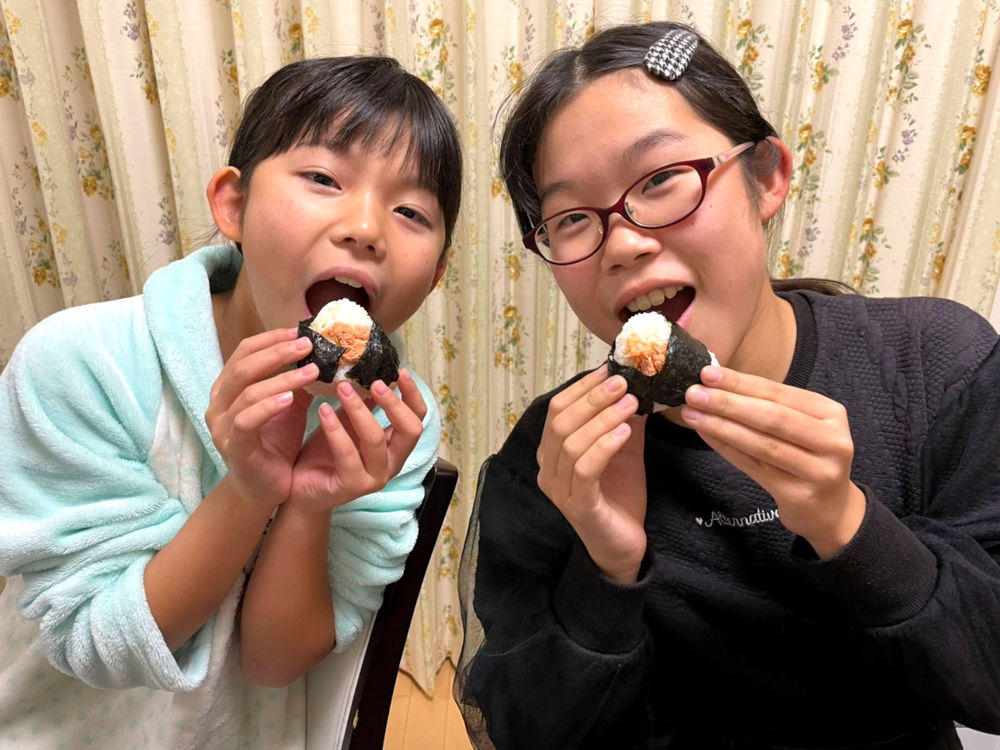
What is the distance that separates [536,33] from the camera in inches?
62.0

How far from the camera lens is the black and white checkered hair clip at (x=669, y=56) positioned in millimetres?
915

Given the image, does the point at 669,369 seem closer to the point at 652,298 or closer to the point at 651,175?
the point at 652,298

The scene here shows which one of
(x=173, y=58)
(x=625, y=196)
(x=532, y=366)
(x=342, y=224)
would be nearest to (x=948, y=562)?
(x=625, y=196)

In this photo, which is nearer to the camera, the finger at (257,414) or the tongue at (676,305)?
the finger at (257,414)

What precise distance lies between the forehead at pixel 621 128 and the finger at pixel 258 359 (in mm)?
414

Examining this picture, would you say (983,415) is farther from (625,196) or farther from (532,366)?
(532,366)

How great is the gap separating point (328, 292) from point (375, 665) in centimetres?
56

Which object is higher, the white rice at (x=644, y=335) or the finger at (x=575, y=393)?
the white rice at (x=644, y=335)

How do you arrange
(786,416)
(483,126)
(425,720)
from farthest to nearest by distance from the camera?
(425,720)
(483,126)
(786,416)

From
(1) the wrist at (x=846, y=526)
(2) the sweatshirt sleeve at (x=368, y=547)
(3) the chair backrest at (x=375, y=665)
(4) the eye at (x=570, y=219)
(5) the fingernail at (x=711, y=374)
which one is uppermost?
(4) the eye at (x=570, y=219)

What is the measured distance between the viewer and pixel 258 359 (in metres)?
0.82

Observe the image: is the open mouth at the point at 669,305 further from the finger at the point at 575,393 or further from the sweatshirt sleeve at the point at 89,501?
the sweatshirt sleeve at the point at 89,501

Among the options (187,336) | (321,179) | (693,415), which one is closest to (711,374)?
(693,415)

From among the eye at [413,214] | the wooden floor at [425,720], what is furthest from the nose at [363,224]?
the wooden floor at [425,720]
